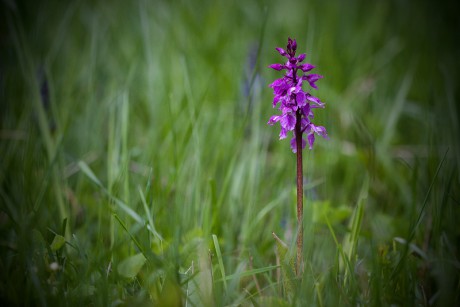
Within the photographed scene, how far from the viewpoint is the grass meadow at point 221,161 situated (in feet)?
4.74

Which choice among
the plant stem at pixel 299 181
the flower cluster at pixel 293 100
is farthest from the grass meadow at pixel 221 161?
the flower cluster at pixel 293 100

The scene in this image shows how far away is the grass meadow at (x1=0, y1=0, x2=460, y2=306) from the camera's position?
145cm

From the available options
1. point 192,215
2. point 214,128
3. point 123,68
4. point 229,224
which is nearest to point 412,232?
point 229,224

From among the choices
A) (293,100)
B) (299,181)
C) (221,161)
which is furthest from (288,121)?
(221,161)

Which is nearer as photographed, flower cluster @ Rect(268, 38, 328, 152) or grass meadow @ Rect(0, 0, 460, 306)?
flower cluster @ Rect(268, 38, 328, 152)

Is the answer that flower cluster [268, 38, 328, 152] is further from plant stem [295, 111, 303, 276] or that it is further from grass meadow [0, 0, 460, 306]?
grass meadow [0, 0, 460, 306]

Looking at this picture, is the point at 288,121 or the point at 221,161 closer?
the point at 288,121

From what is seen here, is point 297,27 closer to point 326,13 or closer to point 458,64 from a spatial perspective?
point 326,13

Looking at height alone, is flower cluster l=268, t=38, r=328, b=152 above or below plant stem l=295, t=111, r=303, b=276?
above

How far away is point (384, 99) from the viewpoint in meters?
3.48

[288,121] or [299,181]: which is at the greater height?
[288,121]

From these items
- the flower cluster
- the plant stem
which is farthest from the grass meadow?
the flower cluster

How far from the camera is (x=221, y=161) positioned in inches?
106

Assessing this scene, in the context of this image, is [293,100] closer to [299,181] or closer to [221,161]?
[299,181]
